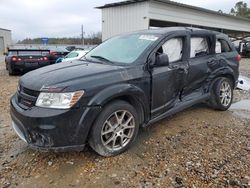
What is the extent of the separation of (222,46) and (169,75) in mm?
1996

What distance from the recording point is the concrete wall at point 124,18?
49.2ft

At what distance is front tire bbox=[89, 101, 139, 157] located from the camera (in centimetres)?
282

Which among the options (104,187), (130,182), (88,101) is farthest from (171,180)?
(88,101)

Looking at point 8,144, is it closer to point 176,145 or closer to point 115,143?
point 115,143

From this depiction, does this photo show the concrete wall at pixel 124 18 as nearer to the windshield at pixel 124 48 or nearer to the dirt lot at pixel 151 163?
the windshield at pixel 124 48

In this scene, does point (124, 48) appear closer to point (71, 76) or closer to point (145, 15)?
point (71, 76)

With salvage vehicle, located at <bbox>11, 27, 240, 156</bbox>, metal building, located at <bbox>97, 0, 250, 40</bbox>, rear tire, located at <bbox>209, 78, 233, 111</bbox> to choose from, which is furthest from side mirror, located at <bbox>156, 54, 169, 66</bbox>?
metal building, located at <bbox>97, 0, 250, 40</bbox>

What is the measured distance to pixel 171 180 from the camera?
2619 mm

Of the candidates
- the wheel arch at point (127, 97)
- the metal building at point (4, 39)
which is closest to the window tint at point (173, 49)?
the wheel arch at point (127, 97)

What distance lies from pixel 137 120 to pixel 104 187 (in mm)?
1036

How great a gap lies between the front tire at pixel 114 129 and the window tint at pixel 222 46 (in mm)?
2614

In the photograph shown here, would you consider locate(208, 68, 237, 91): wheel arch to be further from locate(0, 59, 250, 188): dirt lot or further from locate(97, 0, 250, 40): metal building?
locate(97, 0, 250, 40): metal building

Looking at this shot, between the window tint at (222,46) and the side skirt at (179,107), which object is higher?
the window tint at (222,46)

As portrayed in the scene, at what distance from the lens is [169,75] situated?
11.8 feet
